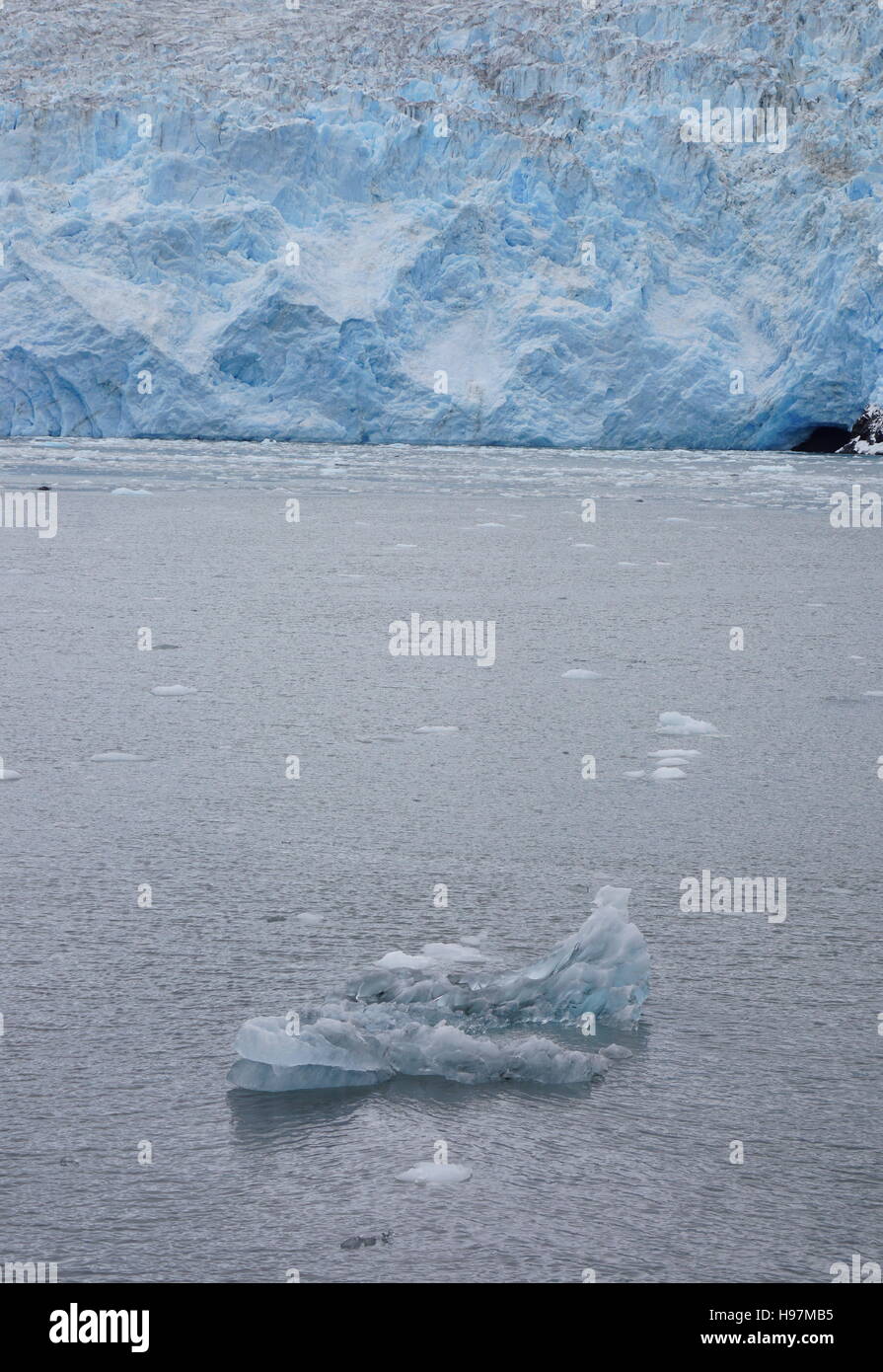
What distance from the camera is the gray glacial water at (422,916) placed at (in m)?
1.52

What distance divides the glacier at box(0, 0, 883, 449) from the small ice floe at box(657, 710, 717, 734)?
17.3 meters

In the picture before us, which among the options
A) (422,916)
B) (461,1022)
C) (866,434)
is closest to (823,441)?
(866,434)

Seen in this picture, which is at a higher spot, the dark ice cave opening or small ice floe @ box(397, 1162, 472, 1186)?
the dark ice cave opening

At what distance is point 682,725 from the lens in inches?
153

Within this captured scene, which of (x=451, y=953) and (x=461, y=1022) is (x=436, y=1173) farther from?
(x=451, y=953)

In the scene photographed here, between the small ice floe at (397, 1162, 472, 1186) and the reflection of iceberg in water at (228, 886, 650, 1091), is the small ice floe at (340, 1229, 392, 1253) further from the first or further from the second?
the reflection of iceberg in water at (228, 886, 650, 1091)

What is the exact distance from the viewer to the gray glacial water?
4.98 ft

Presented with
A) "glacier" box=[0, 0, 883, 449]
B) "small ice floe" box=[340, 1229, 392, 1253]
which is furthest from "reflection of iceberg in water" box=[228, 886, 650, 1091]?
"glacier" box=[0, 0, 883, 449]

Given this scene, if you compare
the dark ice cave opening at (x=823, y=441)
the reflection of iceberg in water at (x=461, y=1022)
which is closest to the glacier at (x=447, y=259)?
the dark ice cave opening at (x=823, y=441)

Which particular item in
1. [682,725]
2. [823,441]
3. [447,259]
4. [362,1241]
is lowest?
[362,1241]

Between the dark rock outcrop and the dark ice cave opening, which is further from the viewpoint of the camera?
the dark ice cave opening

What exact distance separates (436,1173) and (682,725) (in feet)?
7.90

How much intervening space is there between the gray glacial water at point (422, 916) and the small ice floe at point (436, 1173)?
0.09 ft

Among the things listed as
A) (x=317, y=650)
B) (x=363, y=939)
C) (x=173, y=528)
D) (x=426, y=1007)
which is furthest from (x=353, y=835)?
(x=173, y=528)
